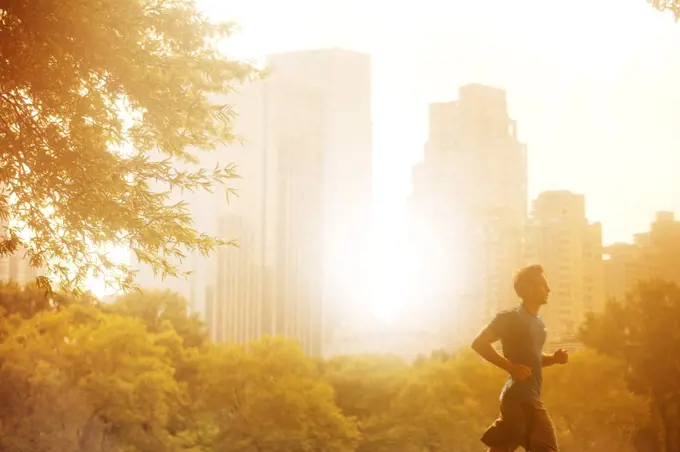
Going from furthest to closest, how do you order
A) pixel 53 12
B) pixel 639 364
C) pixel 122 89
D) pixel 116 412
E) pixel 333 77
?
pixel 333 77 < pixel 639 364 < pixel 116 412 < pixel 122 89 < pixel 53 12

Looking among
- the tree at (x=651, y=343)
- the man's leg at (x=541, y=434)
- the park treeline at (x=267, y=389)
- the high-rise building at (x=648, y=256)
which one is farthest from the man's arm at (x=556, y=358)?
the high-rise building at (x=648, y=256)

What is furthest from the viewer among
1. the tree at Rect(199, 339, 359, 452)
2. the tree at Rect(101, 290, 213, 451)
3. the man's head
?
the tree at Rect(199, 339, 359, 452)

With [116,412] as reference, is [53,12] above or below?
above

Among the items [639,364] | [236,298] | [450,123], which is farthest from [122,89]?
[450,123]

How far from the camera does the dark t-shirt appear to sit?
727cm

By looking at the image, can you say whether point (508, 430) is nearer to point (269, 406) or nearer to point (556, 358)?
point (556, 358)

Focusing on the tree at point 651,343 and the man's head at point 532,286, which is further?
the tree at point 651,343

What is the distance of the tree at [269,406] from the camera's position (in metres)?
48.4

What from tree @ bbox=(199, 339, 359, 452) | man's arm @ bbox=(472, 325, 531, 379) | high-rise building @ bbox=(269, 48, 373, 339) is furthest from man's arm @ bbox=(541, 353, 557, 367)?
high-rise building @ bbox=(269, 48, 373, 339)

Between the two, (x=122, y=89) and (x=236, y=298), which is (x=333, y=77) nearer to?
(x=236, y=298)

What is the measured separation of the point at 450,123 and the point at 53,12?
155526mm

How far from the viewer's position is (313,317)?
155375 millimetres

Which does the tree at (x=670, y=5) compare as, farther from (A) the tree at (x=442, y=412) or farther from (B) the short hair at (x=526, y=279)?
(A) the tree at (x=442, y=412)

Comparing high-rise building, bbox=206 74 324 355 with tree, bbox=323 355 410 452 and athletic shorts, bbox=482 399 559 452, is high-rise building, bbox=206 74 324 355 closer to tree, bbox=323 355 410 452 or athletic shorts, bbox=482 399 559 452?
tree, bbox=323 355 410 452
